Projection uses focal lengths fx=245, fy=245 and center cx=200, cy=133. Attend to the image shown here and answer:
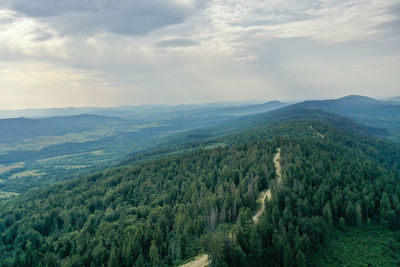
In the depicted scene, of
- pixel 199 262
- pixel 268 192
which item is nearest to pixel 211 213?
pixel 199 262

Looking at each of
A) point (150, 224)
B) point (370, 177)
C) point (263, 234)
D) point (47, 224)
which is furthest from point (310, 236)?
point (47, 224)

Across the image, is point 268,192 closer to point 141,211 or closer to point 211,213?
point 211,213

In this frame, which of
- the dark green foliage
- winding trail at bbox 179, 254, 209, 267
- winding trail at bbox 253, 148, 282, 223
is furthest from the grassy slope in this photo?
winding trail at bbox 179, 254, 209, 267

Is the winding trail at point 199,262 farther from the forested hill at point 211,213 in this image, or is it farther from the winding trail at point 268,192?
the winding trail at point 268,192

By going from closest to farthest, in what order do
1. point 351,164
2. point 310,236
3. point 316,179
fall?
point 310,236 → point 316,179 → point 351,164

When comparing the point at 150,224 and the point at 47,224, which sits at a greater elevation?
the point at 150,224

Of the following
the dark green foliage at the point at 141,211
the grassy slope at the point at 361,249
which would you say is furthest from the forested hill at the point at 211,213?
the grassy slope at the point at 361,249

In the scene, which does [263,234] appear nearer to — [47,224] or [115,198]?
[115,198]
